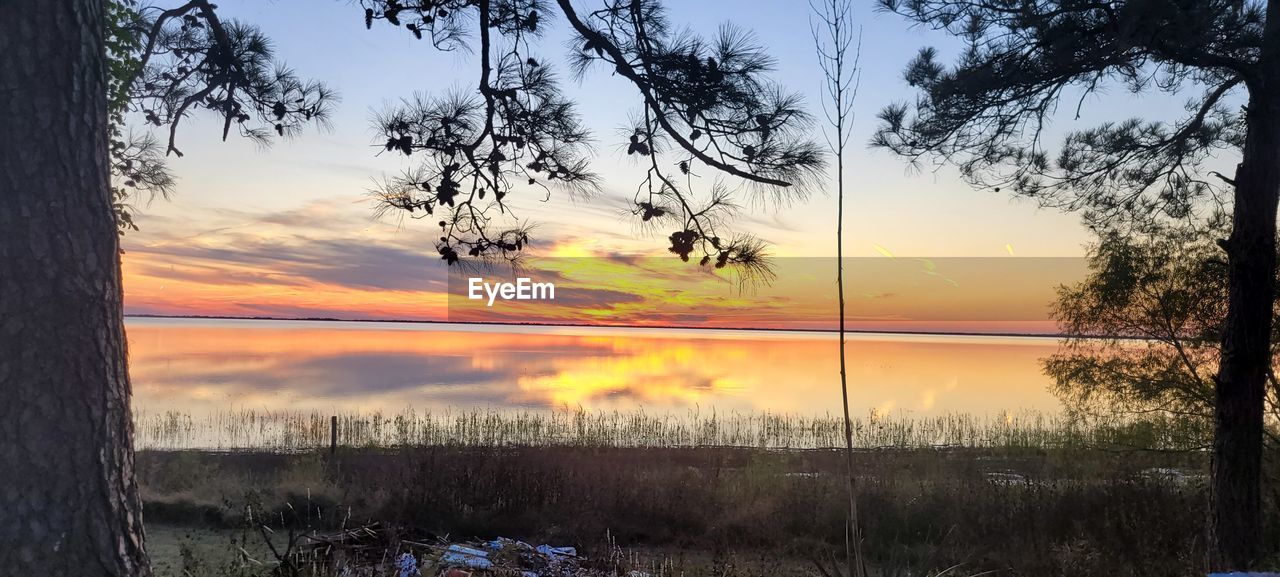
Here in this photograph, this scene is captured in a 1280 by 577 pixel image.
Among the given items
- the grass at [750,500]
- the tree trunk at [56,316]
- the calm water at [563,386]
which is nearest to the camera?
the tree trunk at [56,316]

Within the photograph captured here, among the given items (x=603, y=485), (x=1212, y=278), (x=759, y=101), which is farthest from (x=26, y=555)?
(x=1212, y=278)

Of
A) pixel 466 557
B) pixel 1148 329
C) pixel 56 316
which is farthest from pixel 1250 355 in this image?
pixel 56 316

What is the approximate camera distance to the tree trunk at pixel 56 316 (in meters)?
2.95

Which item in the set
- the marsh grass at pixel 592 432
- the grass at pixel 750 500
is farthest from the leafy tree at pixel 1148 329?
the marsh grass at pixel 592 432

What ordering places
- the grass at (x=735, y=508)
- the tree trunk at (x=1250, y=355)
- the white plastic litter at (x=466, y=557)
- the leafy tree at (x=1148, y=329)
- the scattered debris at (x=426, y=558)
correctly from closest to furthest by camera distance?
the scattered debris at (x=426, y=558) → the white plastic litter at (x=466, y=557) → the tree trunk at (x=1250, y=355) → the grass at (x=735, y=508) → the leafy tree at (x=1148, y=329)

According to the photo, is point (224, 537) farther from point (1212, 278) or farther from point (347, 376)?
point (347, 376)

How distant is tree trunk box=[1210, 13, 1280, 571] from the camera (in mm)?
6863

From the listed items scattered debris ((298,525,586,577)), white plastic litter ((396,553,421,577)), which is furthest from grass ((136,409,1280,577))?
white plastic litter ((396,553,421,577))

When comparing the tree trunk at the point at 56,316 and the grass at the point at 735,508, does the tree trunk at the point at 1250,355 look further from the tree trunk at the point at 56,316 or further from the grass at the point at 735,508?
the tree trunk at the point at 56,316

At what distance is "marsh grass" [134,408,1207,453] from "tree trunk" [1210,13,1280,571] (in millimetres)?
11479

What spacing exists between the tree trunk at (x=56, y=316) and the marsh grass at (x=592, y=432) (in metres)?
14.3

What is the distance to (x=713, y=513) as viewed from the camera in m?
10.8

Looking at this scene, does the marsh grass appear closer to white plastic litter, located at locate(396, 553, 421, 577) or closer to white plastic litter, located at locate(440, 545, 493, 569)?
white plastic litter, located at locate(440, 545, 493, 569)

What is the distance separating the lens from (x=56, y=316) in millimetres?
2994
